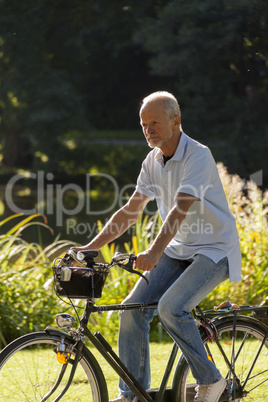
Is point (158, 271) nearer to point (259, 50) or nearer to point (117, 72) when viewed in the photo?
point (259, 50)

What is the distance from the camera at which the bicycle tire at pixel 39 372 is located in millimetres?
2428

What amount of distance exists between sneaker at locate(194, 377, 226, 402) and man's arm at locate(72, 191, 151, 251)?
787 mm

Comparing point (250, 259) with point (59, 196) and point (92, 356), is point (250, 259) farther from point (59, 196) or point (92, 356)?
point (59, 196)

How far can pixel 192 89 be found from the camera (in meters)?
12.2

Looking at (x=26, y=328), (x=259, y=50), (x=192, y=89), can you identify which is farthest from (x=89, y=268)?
(x=192, y=89)

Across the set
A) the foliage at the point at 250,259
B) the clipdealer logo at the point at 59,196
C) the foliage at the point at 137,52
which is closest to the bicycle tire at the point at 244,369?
the foliage at the point at 250,259

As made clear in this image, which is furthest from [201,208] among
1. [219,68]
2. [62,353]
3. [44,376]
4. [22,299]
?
[219,68]

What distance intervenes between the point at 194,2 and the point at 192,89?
236 centimetres

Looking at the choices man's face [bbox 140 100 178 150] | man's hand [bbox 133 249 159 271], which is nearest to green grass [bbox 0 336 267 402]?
man's hand [bbox 133 249 159 271]

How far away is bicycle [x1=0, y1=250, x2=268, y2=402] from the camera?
2.43 m

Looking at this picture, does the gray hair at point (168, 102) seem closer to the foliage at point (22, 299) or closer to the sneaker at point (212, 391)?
the sneaker at point (212, 391)

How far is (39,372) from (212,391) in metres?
0.84

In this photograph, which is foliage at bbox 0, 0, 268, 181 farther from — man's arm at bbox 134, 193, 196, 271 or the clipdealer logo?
man's arm at bbox 134, 193, 196, 271

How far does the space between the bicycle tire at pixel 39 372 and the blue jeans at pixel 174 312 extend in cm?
23
